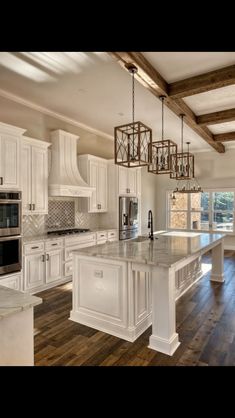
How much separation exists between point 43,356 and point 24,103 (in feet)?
12.5

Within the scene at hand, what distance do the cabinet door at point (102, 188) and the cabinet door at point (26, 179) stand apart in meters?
1.86

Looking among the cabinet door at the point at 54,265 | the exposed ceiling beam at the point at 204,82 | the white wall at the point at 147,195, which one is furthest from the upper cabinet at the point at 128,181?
the exposed ceiling beam at the point at 204,82

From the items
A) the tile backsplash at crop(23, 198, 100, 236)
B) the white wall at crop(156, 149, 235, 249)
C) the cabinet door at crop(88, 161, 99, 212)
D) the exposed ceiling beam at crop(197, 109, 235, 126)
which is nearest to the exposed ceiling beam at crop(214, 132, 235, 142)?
the white wall at crop(156, 149, 235, 249)

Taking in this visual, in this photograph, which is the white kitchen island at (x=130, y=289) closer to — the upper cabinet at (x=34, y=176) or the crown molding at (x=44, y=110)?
the upper cabinet at (x=34, y=176)

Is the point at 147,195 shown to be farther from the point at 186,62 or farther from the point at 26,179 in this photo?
the point at 186,62

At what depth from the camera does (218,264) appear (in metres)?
4.74

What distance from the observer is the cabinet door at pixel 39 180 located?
165 inches

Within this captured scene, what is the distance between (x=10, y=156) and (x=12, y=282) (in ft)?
5.87

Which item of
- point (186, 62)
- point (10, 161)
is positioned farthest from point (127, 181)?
point (186, 62)

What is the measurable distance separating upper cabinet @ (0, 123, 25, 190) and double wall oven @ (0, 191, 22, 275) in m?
0.16

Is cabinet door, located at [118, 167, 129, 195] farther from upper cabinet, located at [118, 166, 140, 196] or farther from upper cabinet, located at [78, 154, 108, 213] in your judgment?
upper cabinet, located at [78, 154, 108, 213]
